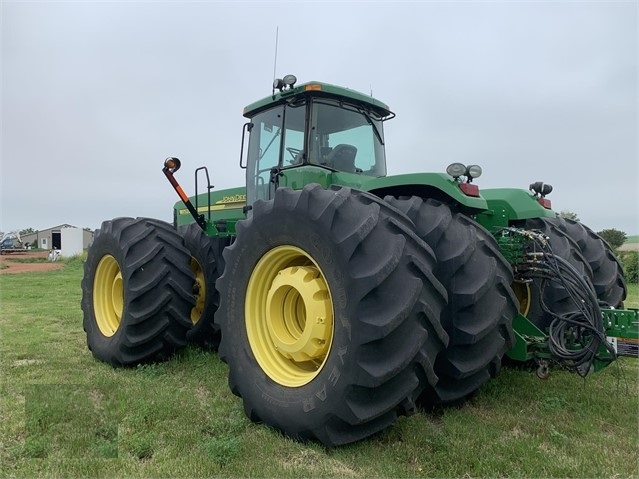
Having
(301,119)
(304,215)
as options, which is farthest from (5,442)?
(301,119)

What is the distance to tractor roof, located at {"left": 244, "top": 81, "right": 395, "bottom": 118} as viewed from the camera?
4.62m

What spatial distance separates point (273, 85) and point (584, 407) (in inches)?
146

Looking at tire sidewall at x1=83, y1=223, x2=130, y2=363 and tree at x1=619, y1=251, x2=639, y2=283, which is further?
tree at x1=619, y1=251, x2=639, y2=283

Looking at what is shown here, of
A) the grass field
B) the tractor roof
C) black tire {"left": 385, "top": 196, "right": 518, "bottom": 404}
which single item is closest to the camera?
the grass field

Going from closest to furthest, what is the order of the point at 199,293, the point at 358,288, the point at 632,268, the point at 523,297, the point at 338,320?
the point at 358,288 < the point at 338,320 < the point at 523,297 < the point at 199,293 < the point at 632,268

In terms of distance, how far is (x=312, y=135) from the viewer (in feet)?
15.2

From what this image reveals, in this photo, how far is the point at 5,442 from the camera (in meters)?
3.06

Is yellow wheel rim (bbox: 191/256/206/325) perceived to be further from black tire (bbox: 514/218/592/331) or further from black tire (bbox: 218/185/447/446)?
black tire (bbox: 514/218/592/331)

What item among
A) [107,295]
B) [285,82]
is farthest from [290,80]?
[107,295]

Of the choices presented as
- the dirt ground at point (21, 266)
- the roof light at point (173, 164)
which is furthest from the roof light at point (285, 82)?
the dirt ground at point (21, 266)

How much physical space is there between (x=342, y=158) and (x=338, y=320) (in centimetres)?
231

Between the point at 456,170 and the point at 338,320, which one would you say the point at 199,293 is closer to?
the point at 338,320

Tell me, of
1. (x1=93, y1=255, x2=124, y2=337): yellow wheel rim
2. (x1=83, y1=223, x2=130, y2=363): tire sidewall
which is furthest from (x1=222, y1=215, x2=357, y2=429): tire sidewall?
(x1=93, y1=255, x2=124, y2=337): yellow wheel rim

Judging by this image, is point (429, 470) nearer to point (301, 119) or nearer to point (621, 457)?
point (621, 457)
